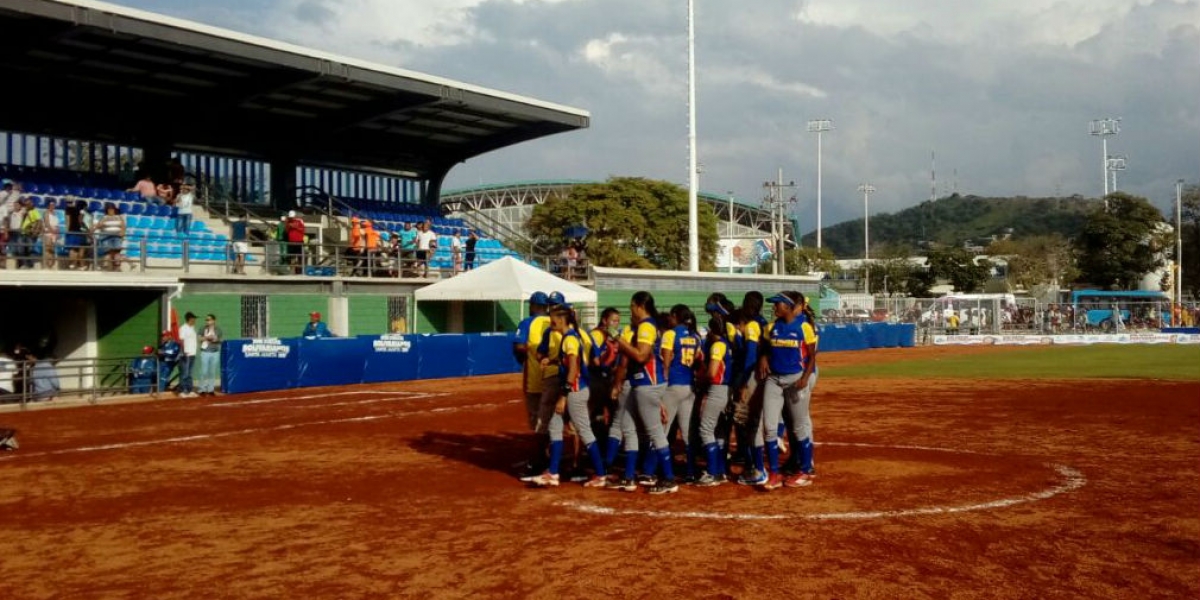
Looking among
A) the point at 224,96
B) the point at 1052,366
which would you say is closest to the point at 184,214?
the point at 224,96

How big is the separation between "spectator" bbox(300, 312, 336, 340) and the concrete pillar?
988 mm

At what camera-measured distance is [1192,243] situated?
78.9 meters

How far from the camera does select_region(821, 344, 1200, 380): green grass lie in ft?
87.4

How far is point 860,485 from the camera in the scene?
1054cm

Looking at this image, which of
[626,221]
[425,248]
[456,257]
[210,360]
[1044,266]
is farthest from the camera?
[1044,266]

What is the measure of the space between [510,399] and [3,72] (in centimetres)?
1932

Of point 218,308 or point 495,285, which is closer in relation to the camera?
point 218,308

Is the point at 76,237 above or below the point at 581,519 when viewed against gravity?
above

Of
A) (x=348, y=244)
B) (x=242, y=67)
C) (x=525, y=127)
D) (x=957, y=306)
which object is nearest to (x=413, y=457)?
(x=348, y=244)

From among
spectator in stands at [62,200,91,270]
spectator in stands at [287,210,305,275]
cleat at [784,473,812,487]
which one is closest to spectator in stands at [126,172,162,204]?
spectator in stands at [287,210,305,275]

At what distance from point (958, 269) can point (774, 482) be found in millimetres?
73961

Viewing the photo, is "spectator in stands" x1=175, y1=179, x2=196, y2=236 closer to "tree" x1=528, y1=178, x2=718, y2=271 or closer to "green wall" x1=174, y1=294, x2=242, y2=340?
"green wall" x1=174, y1=294, x2=242, y2=340

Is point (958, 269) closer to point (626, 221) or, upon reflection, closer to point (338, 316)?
point (626, 221)

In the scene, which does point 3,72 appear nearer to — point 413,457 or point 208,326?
point 208,326
